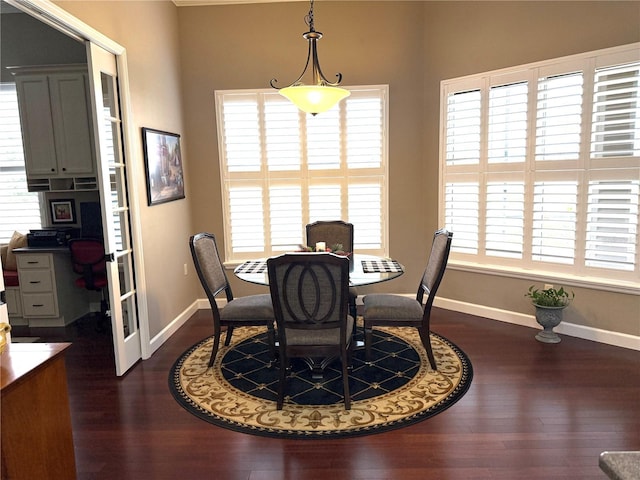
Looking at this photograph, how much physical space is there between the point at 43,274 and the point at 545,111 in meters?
5.29

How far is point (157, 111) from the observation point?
4.20 meters

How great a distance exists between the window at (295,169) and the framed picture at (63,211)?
178 cm

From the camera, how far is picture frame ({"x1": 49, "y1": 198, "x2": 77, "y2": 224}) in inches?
200

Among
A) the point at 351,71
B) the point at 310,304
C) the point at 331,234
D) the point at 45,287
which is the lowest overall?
the point at 45,287

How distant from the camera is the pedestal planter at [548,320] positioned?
12.8 ft

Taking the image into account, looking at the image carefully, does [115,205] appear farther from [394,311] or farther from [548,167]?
[548,167]

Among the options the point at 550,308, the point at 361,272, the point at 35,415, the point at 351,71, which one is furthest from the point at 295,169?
the point at 35,415

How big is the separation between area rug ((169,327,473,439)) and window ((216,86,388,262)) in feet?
4.78

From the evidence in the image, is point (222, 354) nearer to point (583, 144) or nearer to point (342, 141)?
point (342, 141)

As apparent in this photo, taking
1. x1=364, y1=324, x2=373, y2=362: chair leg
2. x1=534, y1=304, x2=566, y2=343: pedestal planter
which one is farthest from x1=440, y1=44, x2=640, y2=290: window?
x1=364, y1=324, x2=373, y2=362: chair leg

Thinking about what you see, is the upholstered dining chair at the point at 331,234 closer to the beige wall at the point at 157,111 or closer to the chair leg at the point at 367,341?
the chair leg at the point at 367,341

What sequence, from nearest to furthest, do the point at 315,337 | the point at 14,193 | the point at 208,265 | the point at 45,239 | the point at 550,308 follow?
the point at 315,337
the point at 208,265
the point at 550,308
the point at 45,239
the point at 14,193

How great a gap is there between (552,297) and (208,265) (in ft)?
9.95

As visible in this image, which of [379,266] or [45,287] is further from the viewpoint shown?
[45,287]
